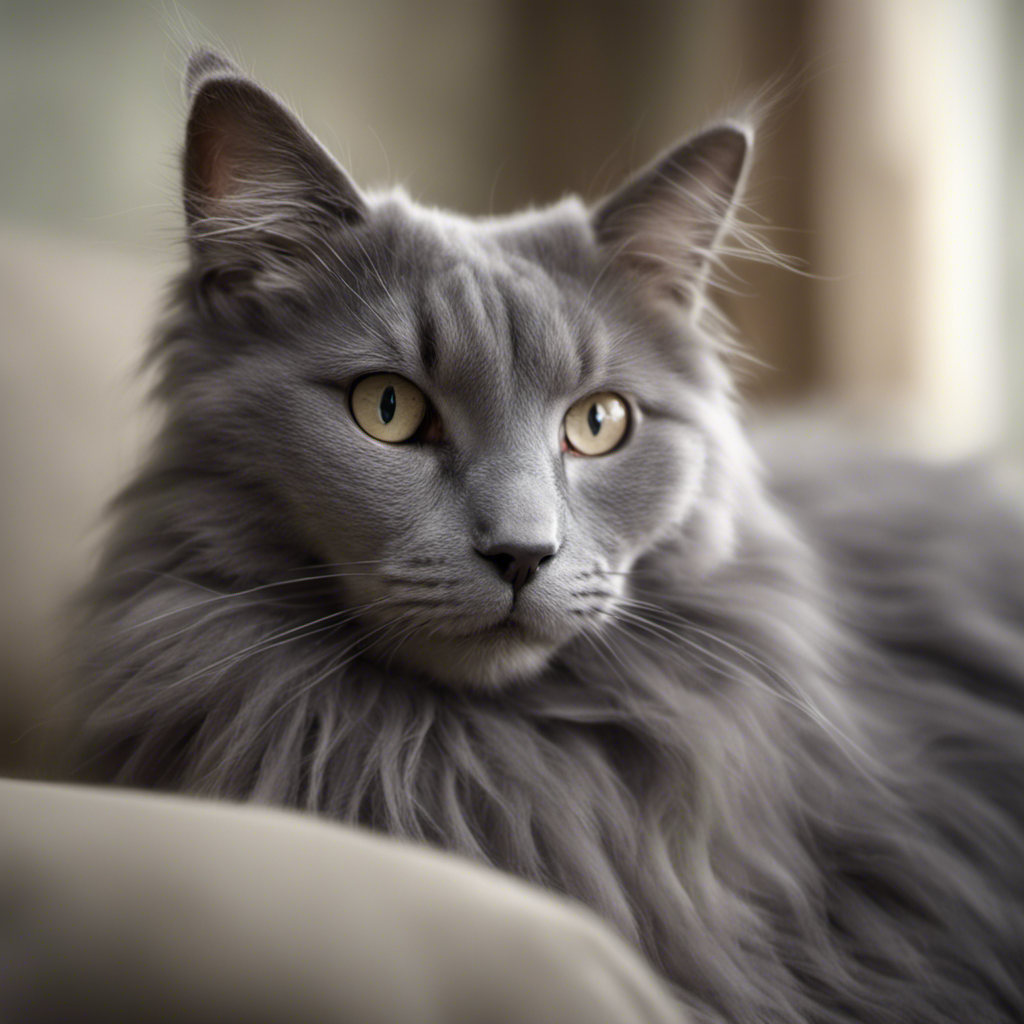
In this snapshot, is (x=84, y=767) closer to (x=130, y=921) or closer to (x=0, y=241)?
(x=130, y=921)

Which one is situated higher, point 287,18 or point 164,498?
point 287,18

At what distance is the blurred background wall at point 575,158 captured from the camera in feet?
4.69

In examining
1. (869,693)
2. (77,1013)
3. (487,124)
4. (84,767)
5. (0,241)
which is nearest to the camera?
(77,1013)

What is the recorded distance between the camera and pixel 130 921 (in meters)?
0.48

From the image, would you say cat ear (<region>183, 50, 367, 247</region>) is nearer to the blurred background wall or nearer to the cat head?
the cat head

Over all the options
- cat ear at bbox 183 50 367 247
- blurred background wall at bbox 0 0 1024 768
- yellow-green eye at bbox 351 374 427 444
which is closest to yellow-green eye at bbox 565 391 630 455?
yellow-green eye at bbox 351 374 427 444

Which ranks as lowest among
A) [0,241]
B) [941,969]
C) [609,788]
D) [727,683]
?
[941,969]

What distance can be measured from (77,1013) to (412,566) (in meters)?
0.48

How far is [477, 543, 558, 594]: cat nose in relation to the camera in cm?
84

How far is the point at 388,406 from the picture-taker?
96 cm

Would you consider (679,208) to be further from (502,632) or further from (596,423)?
(502,632)

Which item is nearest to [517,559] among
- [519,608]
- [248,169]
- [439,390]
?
[519,608]

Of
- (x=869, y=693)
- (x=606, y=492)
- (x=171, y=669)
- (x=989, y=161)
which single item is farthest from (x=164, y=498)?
(x=989, y=161)

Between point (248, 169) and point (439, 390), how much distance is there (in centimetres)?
35
